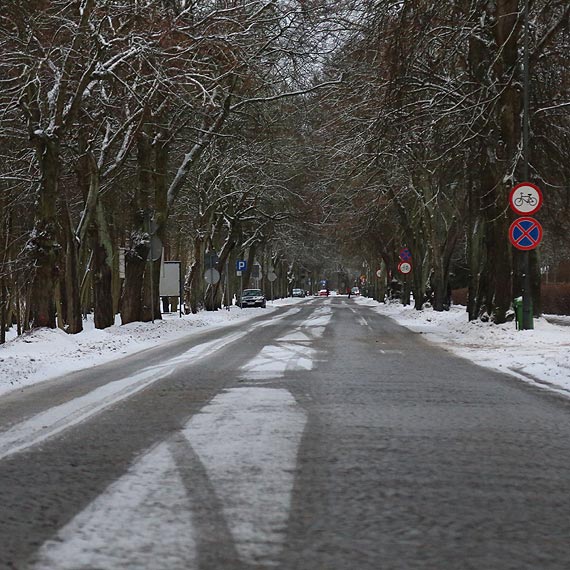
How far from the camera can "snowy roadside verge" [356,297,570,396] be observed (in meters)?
12.5

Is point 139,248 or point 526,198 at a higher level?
point 526,198

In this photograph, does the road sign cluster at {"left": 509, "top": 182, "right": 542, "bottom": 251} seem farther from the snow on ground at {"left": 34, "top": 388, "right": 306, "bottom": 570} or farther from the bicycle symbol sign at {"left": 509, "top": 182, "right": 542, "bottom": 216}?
the snow on ground at {"left": 34, "top": 388, "right": 306, "bottom": 570}

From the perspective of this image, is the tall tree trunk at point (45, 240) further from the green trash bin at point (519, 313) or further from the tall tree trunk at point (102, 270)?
the green trash bin at point (519, 313)

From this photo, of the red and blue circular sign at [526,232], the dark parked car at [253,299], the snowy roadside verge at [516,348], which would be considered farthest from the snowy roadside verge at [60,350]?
the dark parked car at [253,299]

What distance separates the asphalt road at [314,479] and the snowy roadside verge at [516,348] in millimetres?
1865

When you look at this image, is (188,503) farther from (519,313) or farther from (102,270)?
(102,270)

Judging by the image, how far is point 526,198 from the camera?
58.6ft

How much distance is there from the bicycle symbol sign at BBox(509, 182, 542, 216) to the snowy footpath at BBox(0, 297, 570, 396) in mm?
2727

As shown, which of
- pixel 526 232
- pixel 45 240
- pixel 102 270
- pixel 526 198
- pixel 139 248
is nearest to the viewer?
pixel 526 198

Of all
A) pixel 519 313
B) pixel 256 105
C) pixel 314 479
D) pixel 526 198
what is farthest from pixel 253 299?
pixel 314 479

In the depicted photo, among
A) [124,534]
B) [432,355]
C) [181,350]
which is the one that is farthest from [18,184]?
[124,534]

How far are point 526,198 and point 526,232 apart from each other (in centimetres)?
76

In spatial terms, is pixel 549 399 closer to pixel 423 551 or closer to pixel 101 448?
pixel 101 448

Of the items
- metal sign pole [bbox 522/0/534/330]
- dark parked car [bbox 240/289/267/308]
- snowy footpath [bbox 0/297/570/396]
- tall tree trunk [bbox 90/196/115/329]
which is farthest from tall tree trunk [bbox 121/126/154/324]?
dark parked car [bbox 240/289/267/308]
